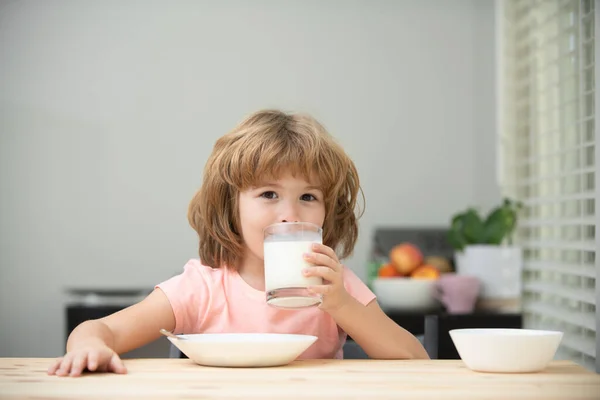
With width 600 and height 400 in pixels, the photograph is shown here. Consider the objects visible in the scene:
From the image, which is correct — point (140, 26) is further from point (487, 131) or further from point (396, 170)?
point (487, 131)

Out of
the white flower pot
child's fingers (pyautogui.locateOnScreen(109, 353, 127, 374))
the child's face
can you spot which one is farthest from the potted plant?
child's fingers (pyautogui.locateOnScreen(109, 353, 127, 374))

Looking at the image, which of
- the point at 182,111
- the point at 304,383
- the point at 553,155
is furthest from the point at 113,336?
the point at 182,111

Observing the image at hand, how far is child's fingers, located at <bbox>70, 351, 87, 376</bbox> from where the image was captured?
931 millimetres

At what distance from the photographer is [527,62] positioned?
2.80 meters

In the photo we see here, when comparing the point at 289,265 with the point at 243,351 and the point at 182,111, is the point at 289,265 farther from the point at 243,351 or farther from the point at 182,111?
the point at 182,111

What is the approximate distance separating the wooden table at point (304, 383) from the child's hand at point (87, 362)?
1 cm

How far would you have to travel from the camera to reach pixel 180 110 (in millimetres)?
3160

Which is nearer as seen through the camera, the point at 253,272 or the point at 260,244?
the point at 260,244

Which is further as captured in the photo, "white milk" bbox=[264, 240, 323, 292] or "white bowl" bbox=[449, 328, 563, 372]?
"white milk" bbox=[264, 240, 323, 292]

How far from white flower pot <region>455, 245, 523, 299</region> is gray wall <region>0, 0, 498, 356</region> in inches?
Result: 25.5

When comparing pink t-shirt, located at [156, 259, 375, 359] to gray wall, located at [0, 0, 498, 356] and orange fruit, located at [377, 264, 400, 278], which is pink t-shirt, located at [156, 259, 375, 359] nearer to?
orange fruit, located at [377, 264, 400, 278]

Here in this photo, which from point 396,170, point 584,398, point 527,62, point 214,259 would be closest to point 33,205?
point 396,170

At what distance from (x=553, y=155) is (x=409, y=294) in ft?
2.11

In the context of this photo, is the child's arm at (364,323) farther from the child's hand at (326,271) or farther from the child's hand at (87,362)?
the child's hand at (87,362)
